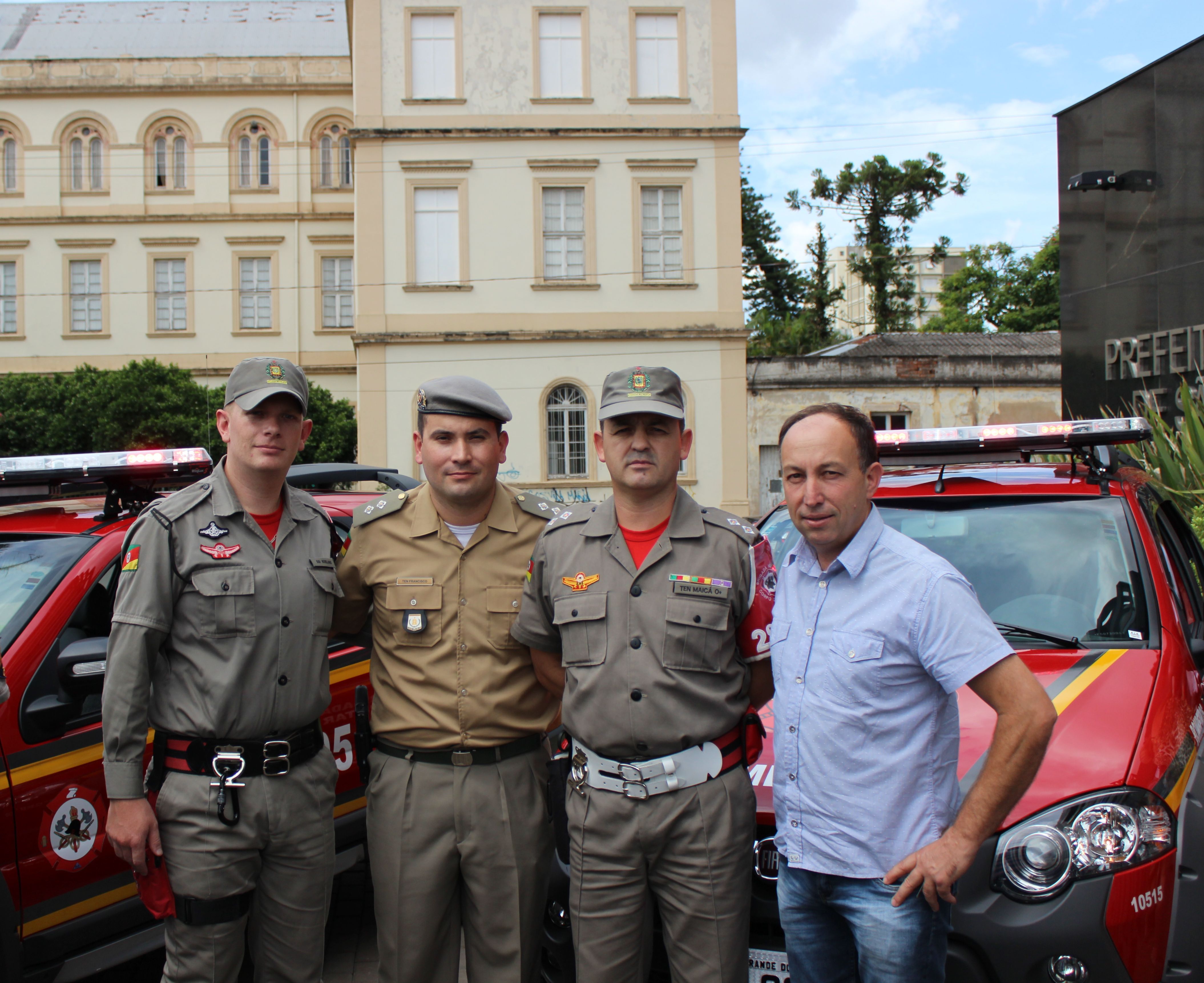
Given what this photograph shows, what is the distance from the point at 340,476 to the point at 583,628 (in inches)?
164

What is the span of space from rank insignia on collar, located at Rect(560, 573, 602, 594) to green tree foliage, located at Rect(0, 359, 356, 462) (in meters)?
20.4

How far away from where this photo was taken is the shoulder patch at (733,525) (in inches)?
104

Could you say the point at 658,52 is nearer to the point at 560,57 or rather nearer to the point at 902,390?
the point at 560,57

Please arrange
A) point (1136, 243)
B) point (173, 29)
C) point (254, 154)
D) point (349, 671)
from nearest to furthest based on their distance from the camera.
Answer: point (349, 671), point (1136, 243), point (254, 154), point (173, 29)

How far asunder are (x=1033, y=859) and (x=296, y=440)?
7.48 feet

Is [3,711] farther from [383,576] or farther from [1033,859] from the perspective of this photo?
[1033,859]

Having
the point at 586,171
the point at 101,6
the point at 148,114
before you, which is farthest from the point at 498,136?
the point at 101,6

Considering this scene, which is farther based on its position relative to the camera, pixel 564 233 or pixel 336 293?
pixel 336 293

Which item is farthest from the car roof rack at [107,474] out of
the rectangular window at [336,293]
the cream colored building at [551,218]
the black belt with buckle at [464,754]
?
the rectangular window at [336,293]

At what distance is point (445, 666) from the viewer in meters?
2.76

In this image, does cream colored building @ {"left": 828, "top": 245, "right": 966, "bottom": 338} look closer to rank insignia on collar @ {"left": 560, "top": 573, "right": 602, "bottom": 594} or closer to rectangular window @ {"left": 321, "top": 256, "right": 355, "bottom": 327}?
rectangular window @ {"left": 321, "top": 256, "right": 355, "bottom": 327}

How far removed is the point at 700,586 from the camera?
253cm

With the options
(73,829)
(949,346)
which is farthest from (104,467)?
(949,346)

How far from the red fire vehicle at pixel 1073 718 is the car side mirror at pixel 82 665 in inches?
58.6
